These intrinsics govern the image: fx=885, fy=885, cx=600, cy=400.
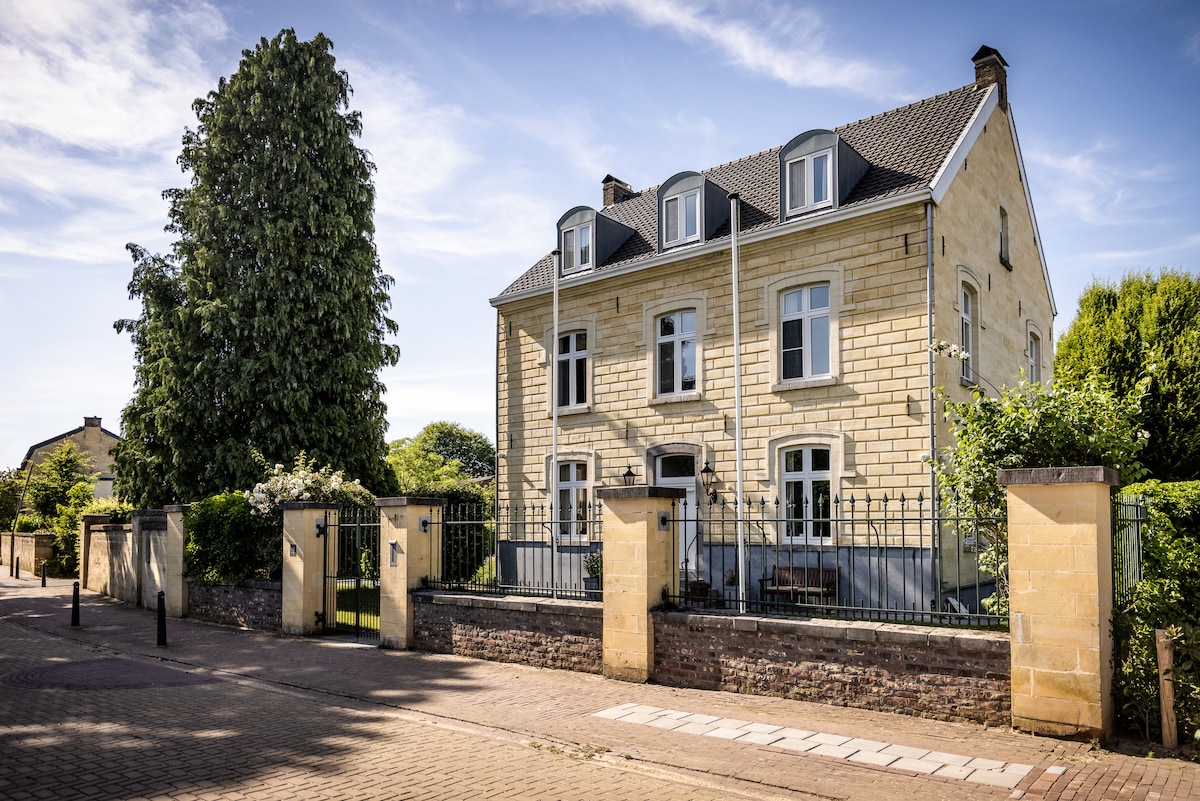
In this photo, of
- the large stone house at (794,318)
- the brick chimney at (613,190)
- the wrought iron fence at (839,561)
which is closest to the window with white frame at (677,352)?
the large stone house at (794,318)

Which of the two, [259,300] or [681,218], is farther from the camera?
[259,300]

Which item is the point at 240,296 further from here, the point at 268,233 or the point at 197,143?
the point at 197,143

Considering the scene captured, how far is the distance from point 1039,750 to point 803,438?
33.6 ft

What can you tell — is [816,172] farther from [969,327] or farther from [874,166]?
[969,327]

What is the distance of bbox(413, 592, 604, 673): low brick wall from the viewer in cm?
1085

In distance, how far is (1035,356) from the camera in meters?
21.6

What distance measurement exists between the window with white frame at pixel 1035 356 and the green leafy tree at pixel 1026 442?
12.4 m

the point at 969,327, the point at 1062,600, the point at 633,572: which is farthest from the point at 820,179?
the point at 1062,600

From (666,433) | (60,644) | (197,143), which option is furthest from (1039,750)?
(197,143)

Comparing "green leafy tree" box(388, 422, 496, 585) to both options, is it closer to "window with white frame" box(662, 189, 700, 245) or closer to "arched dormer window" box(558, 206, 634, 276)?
"arched dormer window" box(558, 206, 634, 276)

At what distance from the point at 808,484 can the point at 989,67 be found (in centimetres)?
1009

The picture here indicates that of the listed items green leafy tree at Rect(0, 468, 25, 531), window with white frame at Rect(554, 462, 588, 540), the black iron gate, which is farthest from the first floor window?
green leafy tree at Rect(0, 468, 25, 531)

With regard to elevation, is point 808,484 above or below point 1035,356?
below

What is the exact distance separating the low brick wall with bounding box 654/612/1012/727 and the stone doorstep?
954 mm
